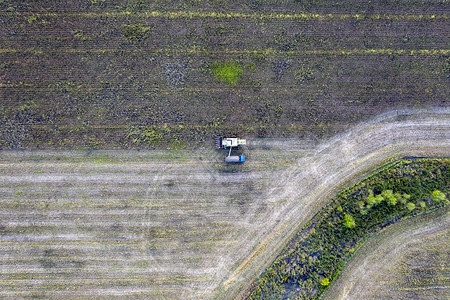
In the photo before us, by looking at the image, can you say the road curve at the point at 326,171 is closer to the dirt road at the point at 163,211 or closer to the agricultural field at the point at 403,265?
the dirt road at the point at 163,211

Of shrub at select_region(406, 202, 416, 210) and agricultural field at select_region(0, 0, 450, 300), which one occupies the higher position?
agricultural field at select_region(0, 0, 450, 300)

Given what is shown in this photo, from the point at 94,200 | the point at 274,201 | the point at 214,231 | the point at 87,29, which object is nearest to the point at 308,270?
the point at 274,201

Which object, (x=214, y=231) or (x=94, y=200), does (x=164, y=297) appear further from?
(x=94, y=200)

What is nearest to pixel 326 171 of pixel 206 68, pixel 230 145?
pixel 230 145

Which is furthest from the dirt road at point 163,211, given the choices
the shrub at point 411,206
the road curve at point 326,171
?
the shrub at point 411,206

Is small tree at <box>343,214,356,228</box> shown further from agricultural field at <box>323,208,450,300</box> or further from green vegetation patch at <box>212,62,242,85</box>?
green vegetation patch at <box>212,62,242,85</box>

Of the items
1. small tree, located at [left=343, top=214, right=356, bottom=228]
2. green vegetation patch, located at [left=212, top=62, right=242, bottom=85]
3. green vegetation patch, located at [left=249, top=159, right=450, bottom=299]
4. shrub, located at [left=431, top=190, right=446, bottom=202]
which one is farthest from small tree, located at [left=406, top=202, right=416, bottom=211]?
green vegetation patch, located at [left=212, top=62, right=242, bottom=85]
